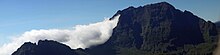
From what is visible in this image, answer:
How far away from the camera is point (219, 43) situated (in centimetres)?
1246

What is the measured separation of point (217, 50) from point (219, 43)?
25cm

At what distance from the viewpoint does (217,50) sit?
12594mm
